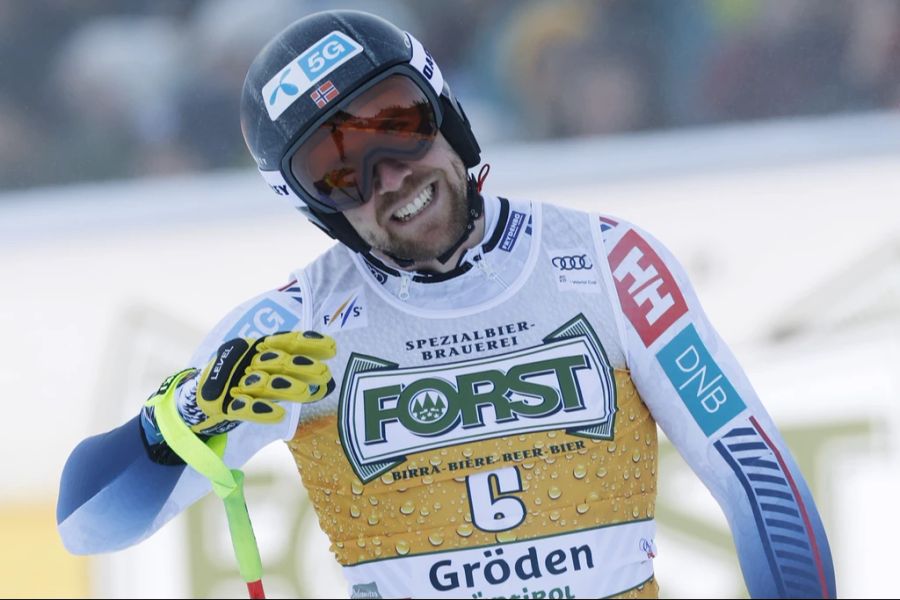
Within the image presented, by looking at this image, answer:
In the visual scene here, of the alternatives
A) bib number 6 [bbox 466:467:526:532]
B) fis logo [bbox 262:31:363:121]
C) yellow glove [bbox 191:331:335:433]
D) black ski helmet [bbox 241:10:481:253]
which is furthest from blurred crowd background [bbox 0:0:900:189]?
yellow glove [bbox 191:331:335:433]

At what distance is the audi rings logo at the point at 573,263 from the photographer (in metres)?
2.64

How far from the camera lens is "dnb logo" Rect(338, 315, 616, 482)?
2586 mm

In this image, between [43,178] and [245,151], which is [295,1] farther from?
[43,178]

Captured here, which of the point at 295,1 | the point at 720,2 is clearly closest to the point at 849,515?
the point at 720,2

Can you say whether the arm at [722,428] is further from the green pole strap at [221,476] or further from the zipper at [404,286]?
the green pole strap at [221,476]

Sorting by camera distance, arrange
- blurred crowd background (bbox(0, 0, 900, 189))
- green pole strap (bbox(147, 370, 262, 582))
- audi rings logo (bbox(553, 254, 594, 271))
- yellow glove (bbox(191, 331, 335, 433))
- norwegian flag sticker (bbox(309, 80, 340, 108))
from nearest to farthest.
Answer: yellow glove (bbox(191, 331, 335, 433)) → green pole strap (bbox(147, 370, 262, 582)) → norwegian flag sticker (bbox(309, 80, 340, 108)) → audi rings logo (bbox(553, 254, 594, 271)) → blurred crowd background (bbox(0, 0, 900, 189))

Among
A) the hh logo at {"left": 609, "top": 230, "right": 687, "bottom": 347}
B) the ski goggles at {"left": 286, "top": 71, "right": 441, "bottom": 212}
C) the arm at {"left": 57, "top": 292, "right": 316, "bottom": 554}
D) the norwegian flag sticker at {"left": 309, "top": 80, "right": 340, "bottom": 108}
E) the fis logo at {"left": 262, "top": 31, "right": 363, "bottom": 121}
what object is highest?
the fis logo at {"left": 262, "top": 31, "right": 363, "bottom": 121}

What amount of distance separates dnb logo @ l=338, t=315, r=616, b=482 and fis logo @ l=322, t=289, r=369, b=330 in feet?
0.26

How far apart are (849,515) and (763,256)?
3.09ft

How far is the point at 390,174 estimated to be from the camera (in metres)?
2.54

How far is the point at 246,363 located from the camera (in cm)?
235

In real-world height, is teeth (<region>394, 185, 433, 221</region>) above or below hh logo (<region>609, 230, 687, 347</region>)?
above

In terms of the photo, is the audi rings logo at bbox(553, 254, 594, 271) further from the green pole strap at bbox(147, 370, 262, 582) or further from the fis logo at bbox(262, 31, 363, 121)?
the green pole strap at bbox(147, 370, 262, 582)

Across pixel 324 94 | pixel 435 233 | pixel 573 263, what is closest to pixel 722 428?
pixel 573 263
